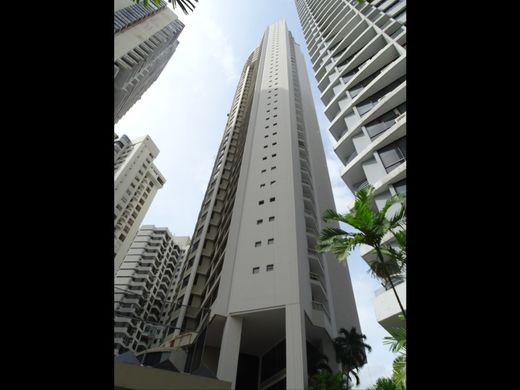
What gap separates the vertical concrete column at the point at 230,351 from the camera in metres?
18.7

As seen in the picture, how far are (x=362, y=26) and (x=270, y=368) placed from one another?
3046 centimetres

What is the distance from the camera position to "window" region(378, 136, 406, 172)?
52.5 feet

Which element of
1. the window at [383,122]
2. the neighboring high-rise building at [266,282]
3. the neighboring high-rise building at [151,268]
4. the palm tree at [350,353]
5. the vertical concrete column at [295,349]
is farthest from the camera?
the neighboring high-rise building at [151,268]

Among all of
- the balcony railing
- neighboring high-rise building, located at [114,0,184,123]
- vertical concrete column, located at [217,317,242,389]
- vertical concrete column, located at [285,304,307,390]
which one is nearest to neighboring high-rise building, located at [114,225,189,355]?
neighboring high-rise building, located at [114,0,184,123]

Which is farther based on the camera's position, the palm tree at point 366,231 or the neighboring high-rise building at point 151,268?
the neighboring high-rise building at point 151,268

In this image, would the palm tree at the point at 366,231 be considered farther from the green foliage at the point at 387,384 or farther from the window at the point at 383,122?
the window at the point at 383,122

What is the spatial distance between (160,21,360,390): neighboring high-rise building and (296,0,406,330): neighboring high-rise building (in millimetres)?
7234

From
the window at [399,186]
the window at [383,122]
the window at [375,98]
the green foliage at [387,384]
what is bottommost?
the green foliage at [387,384]

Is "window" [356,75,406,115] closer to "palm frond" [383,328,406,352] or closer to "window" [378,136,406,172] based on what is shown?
"window" [378,136,406,172]

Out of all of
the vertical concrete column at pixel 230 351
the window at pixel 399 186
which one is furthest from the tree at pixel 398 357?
the vertical concrete column at pixel 230 351
